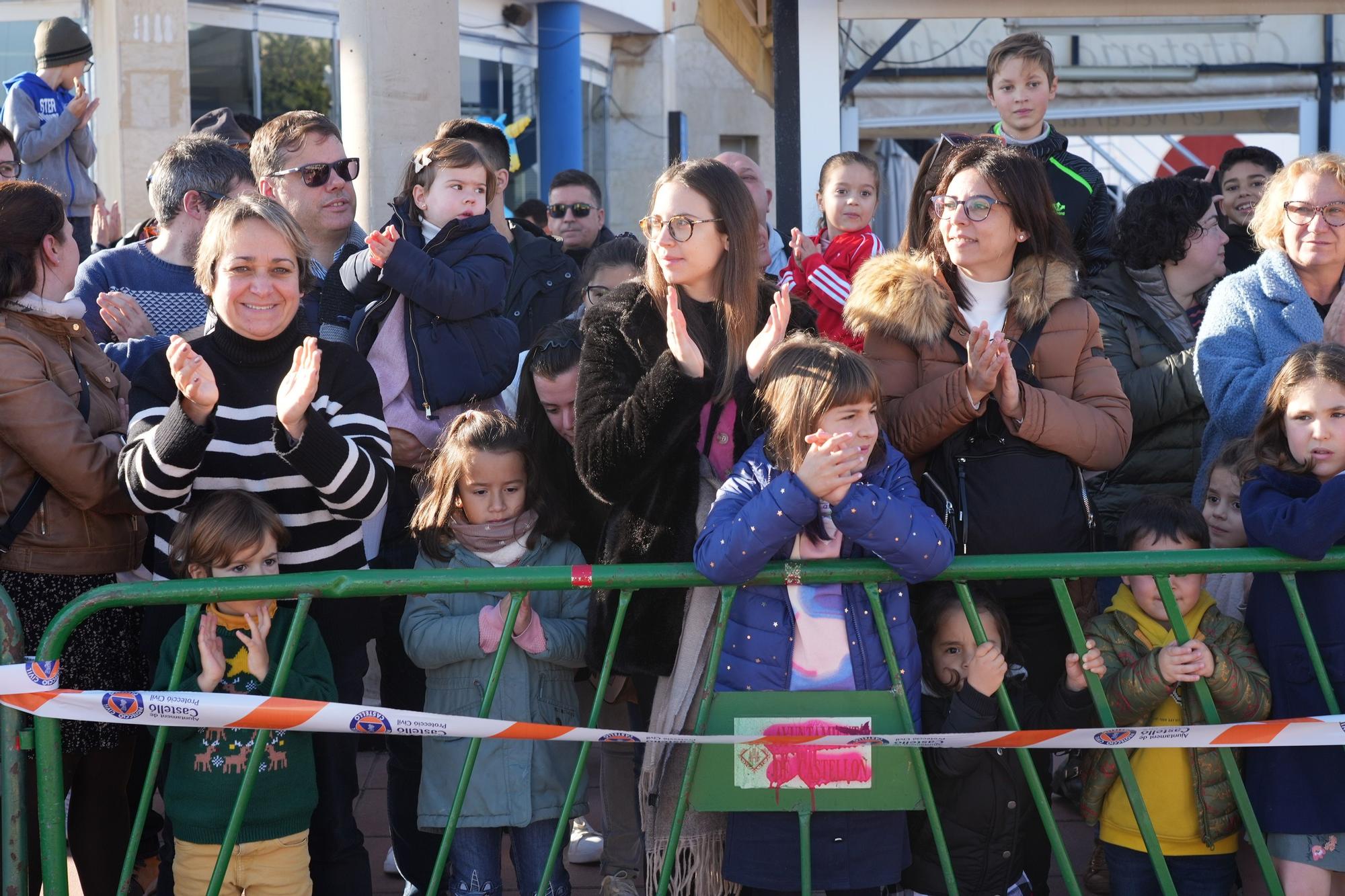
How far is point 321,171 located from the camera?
15.0 feet

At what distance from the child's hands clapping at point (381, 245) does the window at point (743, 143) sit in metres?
17.5

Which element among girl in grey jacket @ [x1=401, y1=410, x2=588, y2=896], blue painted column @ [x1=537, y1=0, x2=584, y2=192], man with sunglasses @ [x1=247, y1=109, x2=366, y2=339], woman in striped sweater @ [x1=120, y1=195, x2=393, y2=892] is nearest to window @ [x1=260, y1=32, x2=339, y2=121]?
blue painted column @ [x1=537, y1=0, x2=584, y2=192]

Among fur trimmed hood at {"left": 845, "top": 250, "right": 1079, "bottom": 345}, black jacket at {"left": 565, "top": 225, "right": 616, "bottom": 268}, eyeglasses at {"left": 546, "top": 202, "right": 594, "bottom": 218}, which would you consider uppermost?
eyeglasses at {"left": 546, "top": 202, "right": 594, "bottom": 218}

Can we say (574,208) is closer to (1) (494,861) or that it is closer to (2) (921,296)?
(2) (921,296)

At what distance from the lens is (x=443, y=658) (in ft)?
11.3

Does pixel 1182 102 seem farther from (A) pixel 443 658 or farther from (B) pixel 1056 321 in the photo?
(A) pixel 443 658

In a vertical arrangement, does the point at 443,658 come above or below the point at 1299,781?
above

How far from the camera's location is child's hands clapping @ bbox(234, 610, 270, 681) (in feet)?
10.5

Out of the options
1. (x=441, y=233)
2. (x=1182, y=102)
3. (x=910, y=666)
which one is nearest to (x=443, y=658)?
(x=910, y=666)

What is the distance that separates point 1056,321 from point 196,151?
268cm

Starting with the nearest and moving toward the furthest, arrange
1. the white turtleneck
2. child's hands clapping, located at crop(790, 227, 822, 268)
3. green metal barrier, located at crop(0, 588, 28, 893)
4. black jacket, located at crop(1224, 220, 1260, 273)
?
green metal barrier, located at crop(0, 588, 28, 893) < the white turtleneck < child's hands clapping, located at crop(790, 227, 822, 268) < black jacket, located at crop(1224, 220, 1260, 273)

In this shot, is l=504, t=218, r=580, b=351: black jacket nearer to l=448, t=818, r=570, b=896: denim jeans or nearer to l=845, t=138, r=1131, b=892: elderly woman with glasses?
l=845, t=138, r=1131, b=892: elderly woman with glasses

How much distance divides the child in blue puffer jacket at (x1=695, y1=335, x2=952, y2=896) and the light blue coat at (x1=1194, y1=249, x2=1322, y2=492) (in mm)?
1220

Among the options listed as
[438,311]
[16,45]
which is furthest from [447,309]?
[16,45]
